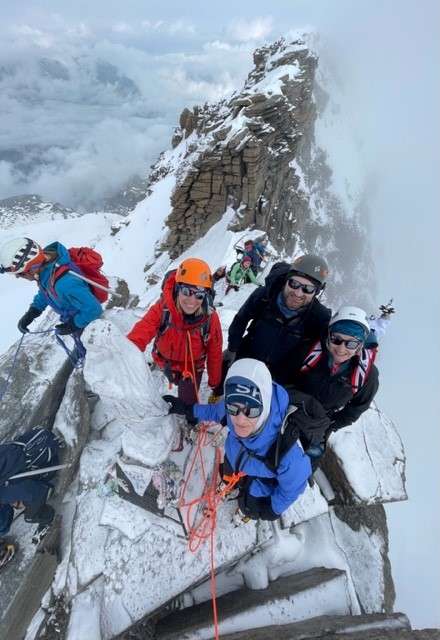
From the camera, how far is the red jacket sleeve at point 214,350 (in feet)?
12.2

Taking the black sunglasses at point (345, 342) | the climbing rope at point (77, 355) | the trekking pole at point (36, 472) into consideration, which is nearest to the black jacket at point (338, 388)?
the black sunglasses at point (345, 342)

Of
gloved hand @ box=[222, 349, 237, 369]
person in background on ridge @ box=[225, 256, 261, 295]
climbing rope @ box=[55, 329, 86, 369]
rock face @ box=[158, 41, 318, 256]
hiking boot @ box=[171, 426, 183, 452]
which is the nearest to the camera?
hiking boot @ box=[171, 426, 183, 452]

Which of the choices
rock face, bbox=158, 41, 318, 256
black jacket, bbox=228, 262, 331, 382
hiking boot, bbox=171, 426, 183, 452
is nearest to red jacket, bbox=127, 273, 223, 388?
black jacket, bbox=228, 262, 331, 382

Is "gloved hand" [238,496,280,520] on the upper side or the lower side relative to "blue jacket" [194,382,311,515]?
lower

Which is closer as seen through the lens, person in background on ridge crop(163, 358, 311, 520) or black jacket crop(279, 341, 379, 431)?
person in background on ridge crop(163, 358, 311, 520)

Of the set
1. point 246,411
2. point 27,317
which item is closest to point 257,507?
point 246,411

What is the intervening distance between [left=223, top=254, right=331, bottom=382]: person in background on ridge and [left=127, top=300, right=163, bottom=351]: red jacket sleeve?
4.01 feet

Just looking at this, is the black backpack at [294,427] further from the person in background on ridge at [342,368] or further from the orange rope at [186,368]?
the orange rope at [186,368]

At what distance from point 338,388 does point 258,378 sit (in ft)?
4.13

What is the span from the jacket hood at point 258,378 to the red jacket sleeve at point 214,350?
1.05 metres

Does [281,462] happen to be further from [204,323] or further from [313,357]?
[204,323]

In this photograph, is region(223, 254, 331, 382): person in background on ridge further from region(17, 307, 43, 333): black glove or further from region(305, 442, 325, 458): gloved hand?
region(17, 307, 43, 333): black glove

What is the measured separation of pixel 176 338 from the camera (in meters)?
3.69

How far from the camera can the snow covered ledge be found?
15.4 ft
